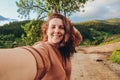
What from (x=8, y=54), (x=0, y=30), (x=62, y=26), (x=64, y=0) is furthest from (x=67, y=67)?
(x=0, y=30)

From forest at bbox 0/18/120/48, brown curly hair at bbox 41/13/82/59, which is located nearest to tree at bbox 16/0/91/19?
forest at bbox 0/18/120/48

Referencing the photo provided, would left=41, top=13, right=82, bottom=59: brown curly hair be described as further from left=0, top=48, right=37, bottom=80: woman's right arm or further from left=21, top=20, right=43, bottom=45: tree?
left=21, top=20, right=43, bottom=45: tree

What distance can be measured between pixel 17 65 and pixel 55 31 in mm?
612

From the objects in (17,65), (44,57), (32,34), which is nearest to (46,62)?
(44,57)

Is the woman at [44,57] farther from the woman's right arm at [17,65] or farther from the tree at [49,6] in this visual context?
the tree at [49,6]

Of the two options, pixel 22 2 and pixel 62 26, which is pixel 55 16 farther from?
pixel 22 2

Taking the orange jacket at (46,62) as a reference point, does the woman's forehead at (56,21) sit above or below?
above

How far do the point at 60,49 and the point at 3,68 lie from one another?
76 cm

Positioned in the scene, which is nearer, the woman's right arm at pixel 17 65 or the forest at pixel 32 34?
the woman's right arm at pixel 17 65

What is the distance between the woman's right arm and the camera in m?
0.99

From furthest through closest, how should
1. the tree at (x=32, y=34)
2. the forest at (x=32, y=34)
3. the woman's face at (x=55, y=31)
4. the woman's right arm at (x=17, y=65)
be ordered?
the forest at (x=32, y=34)
the tree at (x=32, y=34)
the woman's face at (x=55, y=31)
the woman's right arm at (x=17, y=65)

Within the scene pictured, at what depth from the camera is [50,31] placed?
1644 mm

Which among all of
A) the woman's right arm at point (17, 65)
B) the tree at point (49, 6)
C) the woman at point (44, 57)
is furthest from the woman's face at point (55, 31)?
the tree at point (49, 6)

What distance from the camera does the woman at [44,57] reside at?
3.34 ft
